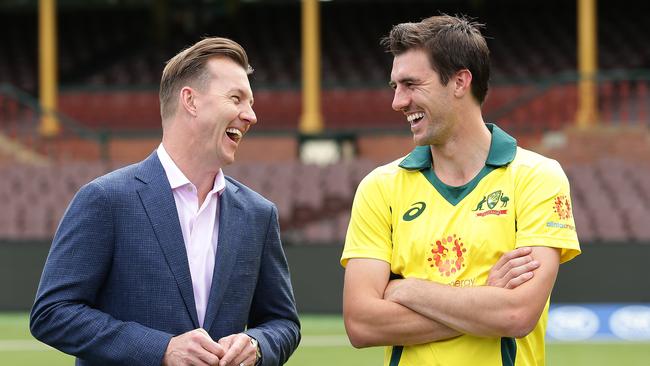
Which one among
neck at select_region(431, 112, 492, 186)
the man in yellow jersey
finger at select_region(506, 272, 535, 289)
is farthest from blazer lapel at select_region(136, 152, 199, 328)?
finger at select_region(506, 272, 535, 289)

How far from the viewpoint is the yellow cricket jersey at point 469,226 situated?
3.21 metres

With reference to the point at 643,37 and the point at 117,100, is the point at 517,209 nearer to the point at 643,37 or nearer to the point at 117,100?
the point at 117,100

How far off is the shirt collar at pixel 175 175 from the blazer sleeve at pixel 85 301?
22 cm

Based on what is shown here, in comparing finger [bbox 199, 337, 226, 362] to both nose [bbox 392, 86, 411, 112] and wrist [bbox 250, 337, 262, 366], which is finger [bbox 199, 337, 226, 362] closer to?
wrist [bbox 250, 337, 262, 366]

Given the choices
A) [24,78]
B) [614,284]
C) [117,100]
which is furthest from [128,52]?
[614,284]

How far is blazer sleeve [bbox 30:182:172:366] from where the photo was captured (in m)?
3.04

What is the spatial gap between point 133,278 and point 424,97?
994 millimetres

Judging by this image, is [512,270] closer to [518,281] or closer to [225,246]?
[518,281]

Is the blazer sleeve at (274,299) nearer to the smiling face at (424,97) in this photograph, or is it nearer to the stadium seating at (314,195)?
the smiling face at (424,97)

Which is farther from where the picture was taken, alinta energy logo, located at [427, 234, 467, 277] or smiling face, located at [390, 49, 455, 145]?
smiling face, located at [390, 49, 455, 145]

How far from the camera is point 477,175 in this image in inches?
130

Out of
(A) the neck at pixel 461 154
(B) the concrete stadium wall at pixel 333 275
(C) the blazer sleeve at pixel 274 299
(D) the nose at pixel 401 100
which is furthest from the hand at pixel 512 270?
(B) the concrete stadium wall at pixel 333 275

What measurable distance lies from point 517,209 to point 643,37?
21791 millimetres

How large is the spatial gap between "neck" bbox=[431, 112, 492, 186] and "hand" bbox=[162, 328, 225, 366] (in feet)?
2.78
